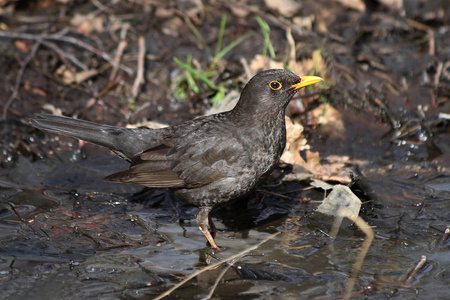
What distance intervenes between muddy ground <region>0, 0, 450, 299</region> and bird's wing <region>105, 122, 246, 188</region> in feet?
1.60

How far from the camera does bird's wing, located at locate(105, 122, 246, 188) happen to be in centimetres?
513

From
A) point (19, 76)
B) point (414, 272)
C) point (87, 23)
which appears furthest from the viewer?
point (87, 23)

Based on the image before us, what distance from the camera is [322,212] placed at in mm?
5289

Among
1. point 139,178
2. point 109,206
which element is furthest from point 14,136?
point 139,178

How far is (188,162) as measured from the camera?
207 inches

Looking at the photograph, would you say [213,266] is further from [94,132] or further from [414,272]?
[94,132]

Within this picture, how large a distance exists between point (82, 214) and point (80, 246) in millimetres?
670

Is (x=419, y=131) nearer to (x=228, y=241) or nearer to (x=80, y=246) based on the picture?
(x=228, y=241)

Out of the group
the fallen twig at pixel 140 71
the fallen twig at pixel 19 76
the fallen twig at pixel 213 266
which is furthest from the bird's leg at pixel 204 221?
the fallen twig at pixel 19 76

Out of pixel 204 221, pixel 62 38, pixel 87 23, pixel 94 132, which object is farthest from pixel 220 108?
pixel 87 23

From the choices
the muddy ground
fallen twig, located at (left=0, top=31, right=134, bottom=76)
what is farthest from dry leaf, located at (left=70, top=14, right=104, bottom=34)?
fallen twig, located at (left=0, top=31, right=134, bottom=76)

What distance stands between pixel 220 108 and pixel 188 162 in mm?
1722

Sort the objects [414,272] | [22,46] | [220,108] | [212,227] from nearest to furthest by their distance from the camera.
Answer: [414,272] < [212,227] < [220,108] < [22,46]

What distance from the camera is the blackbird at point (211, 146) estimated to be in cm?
508
